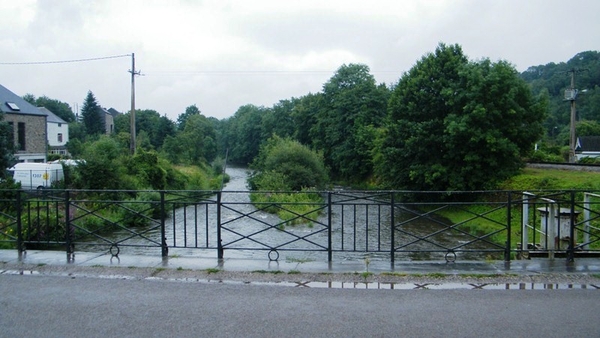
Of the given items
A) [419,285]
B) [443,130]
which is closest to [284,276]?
[419,285]

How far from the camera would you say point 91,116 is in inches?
2997

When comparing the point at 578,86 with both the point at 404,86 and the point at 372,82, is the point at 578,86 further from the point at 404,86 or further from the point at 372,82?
the point at 404,86

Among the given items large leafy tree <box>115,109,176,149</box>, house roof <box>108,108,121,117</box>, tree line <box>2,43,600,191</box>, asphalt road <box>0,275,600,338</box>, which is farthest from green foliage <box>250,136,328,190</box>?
house roof <box>108,108,121,117</box>

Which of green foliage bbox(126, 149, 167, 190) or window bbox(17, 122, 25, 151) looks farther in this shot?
window bbox(17, 122, 25, 151)

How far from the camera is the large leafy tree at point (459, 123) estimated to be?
1083 inches

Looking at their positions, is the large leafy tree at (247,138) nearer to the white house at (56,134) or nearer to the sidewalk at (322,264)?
the white house at (56,134)

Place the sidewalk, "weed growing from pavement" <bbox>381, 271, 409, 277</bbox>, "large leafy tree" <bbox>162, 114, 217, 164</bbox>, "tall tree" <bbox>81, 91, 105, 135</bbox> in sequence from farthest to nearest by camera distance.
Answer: "tall tree" <bbox>81, 91, 105, 135</bbox>
"large leafy tree" <bbox>162, 114, 217, 164</bbox>
the sidewalk
"weed growing from pavement" <bbox>381, 271, 409, 277</bbox>

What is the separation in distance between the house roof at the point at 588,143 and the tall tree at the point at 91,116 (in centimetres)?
7130

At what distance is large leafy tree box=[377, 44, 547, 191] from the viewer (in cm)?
A: 2752

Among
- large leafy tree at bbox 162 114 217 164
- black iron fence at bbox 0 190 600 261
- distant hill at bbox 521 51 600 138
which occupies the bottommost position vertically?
black iron fence at bbox 0 190 600 261

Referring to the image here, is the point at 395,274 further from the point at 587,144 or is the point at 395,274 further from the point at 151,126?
the point at 151,126

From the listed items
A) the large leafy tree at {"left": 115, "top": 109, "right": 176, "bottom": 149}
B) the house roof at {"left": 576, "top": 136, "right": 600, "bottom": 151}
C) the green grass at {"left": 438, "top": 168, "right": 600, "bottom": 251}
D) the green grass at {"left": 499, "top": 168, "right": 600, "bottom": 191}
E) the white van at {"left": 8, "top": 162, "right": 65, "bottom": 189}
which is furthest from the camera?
the large leafy tree at {"left": 115, "top": 109, "right": 176, "bottom": 149}

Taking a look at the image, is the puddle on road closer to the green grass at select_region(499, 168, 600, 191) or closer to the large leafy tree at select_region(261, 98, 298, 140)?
the green grass at select_region(499, 168, 600, 191)

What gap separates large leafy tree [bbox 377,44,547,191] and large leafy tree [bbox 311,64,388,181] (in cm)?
1268
